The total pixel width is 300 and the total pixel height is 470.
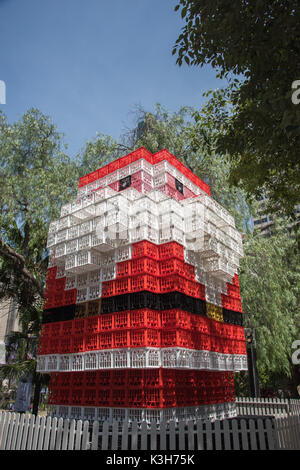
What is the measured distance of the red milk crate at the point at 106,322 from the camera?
13297 mm

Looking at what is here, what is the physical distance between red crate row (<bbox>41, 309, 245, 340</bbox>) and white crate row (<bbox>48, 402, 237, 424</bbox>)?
294 cm

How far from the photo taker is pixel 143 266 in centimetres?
1319

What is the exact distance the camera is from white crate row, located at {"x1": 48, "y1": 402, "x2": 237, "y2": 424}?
11906mm

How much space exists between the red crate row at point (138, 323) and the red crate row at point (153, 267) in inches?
60.6

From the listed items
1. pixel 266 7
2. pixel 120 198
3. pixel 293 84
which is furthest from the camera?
pixel 120 198

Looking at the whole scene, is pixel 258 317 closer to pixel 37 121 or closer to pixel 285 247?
pixel 285 247

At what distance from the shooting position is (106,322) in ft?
44.2

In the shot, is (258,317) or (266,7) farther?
(258,317)

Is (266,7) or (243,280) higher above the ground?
(266,7)

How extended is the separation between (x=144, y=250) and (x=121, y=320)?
2.88 metres

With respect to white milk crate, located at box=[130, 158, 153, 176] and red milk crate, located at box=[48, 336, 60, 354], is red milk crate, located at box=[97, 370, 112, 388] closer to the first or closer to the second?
red milk crate, located at box=[48, 336, 60, 354]

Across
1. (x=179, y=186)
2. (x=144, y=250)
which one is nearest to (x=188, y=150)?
(x=179, y=186)
